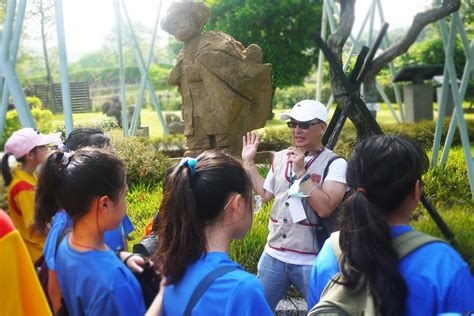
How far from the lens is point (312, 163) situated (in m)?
2.92

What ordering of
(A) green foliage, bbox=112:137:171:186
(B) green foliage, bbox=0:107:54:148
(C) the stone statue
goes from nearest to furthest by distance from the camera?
(C) the stone statue, (A) green foliage, bbox=112:137:171:186, (B) green foliage, bbox=0:107:54:148

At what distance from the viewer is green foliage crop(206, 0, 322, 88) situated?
8.17 metres

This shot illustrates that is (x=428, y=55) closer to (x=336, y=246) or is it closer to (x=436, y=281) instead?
(x=336, y=246)

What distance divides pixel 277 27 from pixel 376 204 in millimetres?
9910

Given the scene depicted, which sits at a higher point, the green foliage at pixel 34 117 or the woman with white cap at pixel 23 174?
the woman with white cap at pixel 23 174

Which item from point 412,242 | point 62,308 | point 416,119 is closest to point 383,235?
point 412,242

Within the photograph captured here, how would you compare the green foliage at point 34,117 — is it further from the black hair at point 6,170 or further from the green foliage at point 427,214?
the black hair at point 6,170

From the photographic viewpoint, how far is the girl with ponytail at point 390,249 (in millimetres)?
1518

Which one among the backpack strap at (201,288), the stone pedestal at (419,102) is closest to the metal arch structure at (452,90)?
the backpack strap at (201,288)

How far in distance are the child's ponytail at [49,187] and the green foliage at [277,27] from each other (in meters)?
5.18

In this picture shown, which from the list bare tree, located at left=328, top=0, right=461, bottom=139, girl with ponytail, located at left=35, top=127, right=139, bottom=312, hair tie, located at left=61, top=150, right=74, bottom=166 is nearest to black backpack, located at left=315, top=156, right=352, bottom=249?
girl with ponytail, located at left=35, top=127, right=139, bottom=312

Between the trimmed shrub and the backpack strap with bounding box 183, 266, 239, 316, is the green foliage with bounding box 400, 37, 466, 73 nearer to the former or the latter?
the trimmed shrub

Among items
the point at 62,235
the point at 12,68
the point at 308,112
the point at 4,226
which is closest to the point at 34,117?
the point at 12,68

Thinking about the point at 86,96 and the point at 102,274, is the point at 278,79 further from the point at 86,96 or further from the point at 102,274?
the point at 102,274
